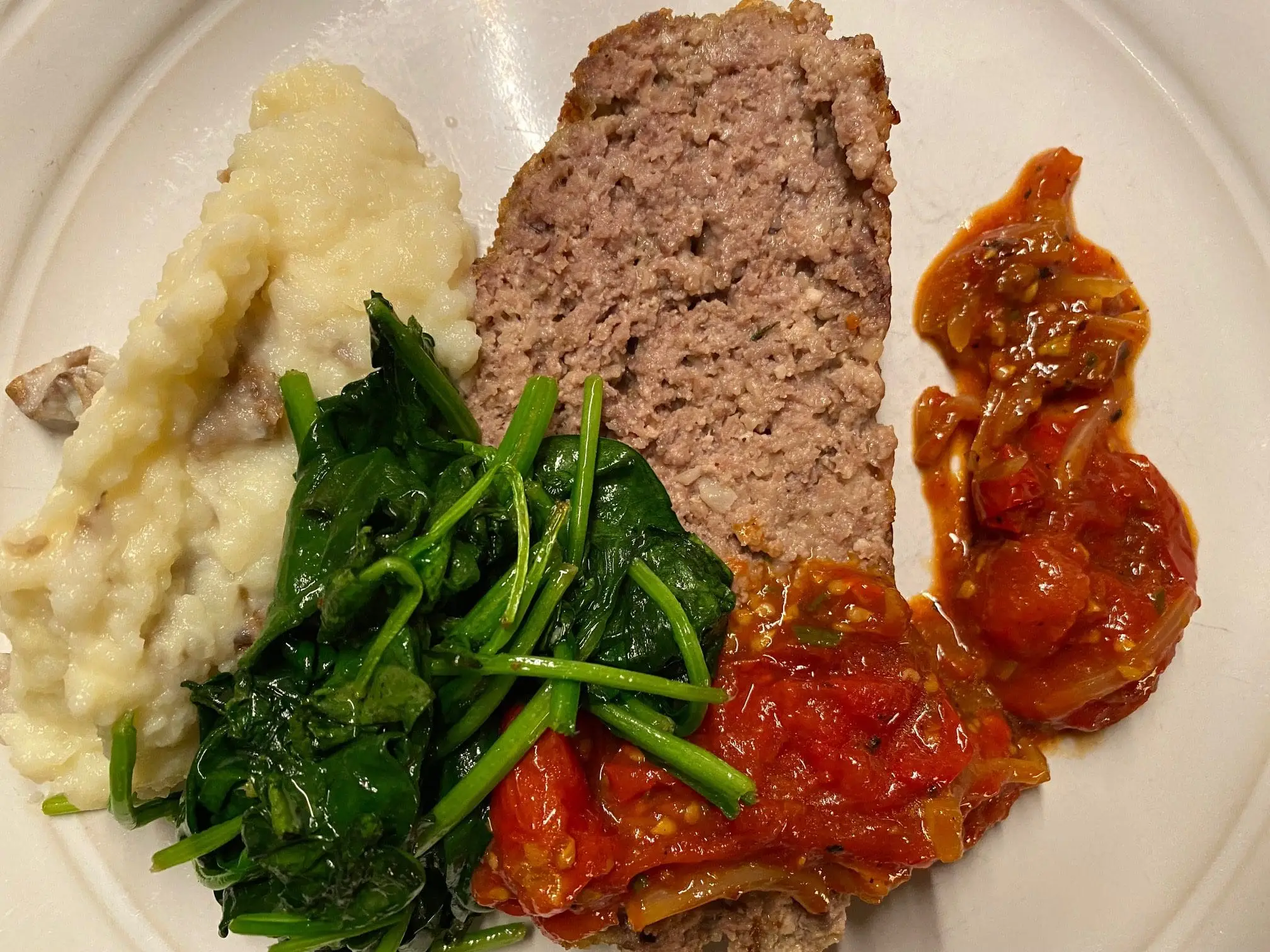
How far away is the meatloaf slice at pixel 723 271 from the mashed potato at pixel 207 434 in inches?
14.8

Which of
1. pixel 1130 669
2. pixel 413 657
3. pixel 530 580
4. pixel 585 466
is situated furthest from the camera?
pixel 1130 669

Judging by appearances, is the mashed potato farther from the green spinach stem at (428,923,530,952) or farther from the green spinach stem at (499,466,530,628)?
the green spinach stem at (428,923,530,952)

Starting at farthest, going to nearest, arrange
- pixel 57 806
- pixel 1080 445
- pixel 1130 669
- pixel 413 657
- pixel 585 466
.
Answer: pixel 1080 445 < pixel 1130 669 < pixel 57 806 < pixel 585 466 < pixel 413 657

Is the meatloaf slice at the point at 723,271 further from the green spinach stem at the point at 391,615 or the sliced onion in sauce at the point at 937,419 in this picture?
the green spinach stem at the point at 391,615

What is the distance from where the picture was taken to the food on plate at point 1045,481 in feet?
11.1

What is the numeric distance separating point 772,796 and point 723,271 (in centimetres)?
187

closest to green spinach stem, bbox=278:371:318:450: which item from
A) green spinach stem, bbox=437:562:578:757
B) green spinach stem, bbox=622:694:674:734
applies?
green spinach stem, bbox=437:562:578:757

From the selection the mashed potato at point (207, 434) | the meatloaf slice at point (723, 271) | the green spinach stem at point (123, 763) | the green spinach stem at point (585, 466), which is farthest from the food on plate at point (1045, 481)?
the green spinach stem at point (123, 763)

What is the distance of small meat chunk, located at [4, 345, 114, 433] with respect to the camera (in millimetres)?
3623

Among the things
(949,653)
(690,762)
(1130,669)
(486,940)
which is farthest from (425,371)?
(1130,669)

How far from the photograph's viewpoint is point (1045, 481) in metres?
3.49

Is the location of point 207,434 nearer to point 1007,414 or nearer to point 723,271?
point 723,271

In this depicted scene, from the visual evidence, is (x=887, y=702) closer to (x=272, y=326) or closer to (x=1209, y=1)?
(x=272, y=326)

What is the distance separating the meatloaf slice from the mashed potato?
1.23ft
